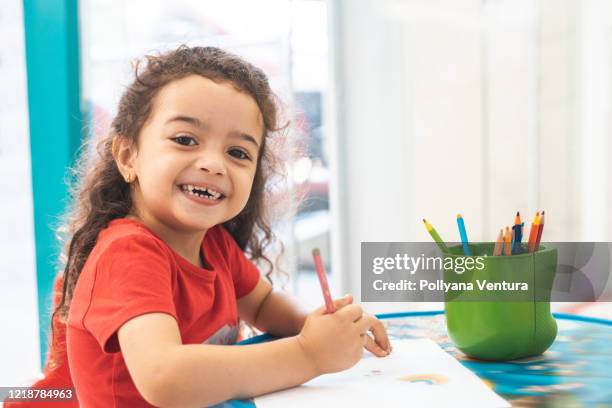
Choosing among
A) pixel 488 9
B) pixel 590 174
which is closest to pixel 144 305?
pixel 488 9

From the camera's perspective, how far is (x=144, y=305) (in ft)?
1.83

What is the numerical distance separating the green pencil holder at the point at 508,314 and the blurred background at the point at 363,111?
459mm

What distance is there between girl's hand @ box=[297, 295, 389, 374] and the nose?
0.18 meters

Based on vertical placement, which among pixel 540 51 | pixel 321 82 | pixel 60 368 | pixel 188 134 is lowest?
pixel 60 368

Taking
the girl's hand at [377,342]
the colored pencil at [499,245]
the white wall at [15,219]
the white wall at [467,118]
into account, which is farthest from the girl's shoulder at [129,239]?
the white wall at [467,118]

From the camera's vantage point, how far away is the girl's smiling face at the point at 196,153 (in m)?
0.66

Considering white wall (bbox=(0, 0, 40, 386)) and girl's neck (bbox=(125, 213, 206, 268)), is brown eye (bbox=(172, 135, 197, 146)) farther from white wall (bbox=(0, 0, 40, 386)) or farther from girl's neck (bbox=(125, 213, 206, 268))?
white wall (bbox=(0, 0, 40, 386))

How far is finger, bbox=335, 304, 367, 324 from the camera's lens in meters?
0.59

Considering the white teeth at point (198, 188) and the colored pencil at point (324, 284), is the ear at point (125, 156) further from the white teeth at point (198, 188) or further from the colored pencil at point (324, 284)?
the colored pencil at point (324, 284)

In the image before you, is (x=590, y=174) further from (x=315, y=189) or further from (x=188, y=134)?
(x=188, y=134)

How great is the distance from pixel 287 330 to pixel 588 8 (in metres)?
2.15

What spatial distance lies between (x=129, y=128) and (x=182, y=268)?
0.61ft

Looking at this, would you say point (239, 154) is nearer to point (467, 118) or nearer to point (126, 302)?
point (126, 302)

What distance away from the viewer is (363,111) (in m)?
1.90
